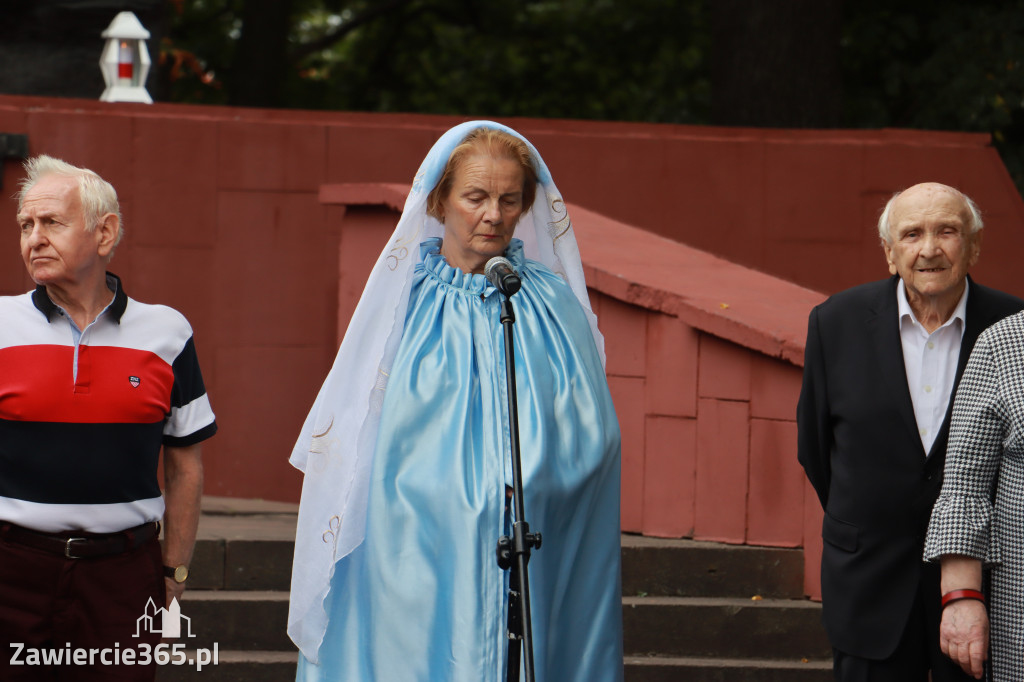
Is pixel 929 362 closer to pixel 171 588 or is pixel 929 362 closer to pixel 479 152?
pixel 479 152

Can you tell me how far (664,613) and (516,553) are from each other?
2438mm

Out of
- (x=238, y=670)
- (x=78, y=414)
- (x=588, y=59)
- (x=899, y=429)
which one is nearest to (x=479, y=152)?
(x=78, y=414)

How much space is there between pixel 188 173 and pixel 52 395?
151 inches

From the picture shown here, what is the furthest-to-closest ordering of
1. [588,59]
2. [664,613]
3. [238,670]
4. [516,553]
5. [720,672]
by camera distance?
[588,59]
[664,613]
[720,672]
[238,670]
[516,553]

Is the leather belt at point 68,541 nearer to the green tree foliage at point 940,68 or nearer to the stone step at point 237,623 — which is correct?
the stone step at point 237,623

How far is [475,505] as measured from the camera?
10.8ft

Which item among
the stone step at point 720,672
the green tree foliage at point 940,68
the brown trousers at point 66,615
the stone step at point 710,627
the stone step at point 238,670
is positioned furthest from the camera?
the green tree foliage at point 940,68

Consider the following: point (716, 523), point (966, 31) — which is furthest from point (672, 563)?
point (966, 31)

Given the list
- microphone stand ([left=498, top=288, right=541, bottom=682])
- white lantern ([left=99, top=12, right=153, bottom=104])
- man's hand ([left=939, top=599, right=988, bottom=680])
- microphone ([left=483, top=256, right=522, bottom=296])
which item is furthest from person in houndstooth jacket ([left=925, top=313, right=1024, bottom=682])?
white lantern ([left=99, top=12, right=153, bottom=104])

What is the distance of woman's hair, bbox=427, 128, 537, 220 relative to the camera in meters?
3.54

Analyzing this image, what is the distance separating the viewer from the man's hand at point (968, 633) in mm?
3211

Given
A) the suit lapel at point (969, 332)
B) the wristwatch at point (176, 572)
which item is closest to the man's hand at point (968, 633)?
the suit lapel at point (969, 332)

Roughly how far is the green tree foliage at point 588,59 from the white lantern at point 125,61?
154 inches

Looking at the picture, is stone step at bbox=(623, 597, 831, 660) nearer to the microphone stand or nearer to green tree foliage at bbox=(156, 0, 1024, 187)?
the microphone stand
